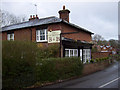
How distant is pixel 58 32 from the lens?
39.8 feet

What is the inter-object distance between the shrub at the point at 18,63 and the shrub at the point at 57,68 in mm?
703

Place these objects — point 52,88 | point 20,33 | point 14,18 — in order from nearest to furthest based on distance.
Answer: point 52,88
point 20,33
point 14,18

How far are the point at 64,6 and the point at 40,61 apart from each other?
9.76 metres

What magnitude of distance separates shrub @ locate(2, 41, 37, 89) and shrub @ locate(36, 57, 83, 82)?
2.31 ft

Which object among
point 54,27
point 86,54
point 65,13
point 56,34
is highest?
point 65,13

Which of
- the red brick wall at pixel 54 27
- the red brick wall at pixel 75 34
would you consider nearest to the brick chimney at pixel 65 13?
the red brick wall at pixel 75 34

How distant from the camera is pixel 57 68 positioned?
8.40 meters

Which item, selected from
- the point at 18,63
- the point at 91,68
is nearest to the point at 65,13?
the point at 91,68

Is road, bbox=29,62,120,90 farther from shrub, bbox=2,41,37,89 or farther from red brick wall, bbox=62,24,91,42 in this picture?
red brick wall, bbox=62,24,91,42

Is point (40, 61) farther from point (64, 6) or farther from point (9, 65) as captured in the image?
point (64, 6)

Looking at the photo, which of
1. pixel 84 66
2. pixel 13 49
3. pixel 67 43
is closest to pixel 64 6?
pixel 67 43

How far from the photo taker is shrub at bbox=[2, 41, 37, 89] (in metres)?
5.79

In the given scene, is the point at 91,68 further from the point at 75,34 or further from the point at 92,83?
the point at 75,34

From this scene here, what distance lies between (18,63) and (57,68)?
10.6 ft
